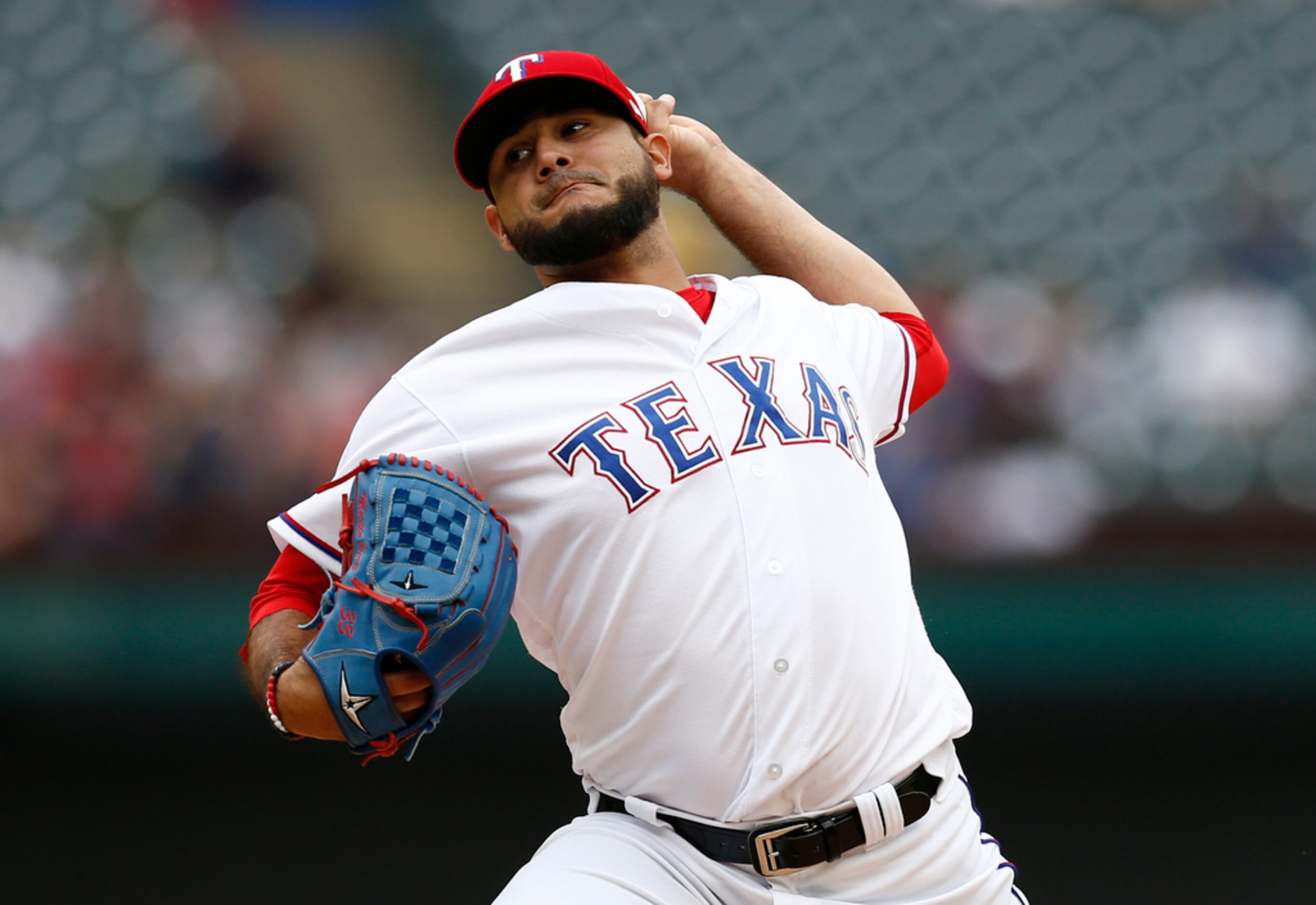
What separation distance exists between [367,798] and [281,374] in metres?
1.38

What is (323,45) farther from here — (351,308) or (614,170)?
(614,170)

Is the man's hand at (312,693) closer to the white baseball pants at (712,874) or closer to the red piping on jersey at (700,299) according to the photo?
the white baseball pants at (712,874)

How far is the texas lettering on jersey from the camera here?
138 centimetres

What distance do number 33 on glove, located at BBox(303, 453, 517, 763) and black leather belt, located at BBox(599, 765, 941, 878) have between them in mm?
335

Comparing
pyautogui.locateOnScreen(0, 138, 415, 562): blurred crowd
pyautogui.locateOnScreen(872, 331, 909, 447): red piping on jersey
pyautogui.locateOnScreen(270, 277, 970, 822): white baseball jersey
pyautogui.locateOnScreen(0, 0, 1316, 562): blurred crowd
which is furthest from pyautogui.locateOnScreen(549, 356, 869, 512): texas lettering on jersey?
pyautogui.locateOnScreen(0, 138, 415, 562): blurred crowd

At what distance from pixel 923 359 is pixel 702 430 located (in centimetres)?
54

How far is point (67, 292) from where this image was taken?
3697 mm

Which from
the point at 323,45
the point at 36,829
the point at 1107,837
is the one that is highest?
the point at 323,45

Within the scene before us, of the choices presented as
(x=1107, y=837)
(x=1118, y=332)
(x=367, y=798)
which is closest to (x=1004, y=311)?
(x=1118, y=332)

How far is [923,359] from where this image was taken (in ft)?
5.98

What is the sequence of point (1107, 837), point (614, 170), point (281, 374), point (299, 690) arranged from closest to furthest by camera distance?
point (299, 690) < point (614, 170) < point (1107, 837) < point (281, 374)

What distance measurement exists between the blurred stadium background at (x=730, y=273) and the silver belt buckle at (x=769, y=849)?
1518mm

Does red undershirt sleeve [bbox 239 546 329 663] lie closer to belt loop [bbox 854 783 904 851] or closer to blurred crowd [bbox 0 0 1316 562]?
belt loop [bbox 854 783 904 851]

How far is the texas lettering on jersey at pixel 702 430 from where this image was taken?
1.38m
